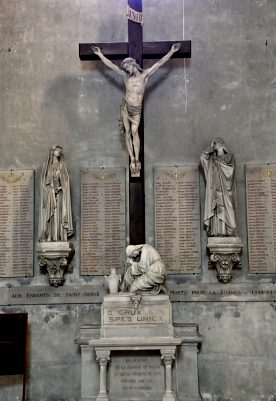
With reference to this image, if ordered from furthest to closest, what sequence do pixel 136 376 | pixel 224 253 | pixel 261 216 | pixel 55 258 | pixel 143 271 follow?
pixel 261 216
pixel 55 258
pixel 224 253
pixel 143 271
pixel 136 376

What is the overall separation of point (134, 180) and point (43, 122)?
2.03 metres

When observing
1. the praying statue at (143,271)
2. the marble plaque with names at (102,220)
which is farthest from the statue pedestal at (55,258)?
the praying statue at (143,271)

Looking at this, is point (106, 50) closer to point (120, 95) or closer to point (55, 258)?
point (120, 95)

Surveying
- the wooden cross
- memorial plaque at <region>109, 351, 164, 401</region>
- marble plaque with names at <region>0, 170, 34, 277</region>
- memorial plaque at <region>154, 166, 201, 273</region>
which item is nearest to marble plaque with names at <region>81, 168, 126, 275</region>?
memorial plaque at <region>154, 166, 201, 273</region>

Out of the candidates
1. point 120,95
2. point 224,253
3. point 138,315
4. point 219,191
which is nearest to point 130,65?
point 120,95

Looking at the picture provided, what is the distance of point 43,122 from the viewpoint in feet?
35.6

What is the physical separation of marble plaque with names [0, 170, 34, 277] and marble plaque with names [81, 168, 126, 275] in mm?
854

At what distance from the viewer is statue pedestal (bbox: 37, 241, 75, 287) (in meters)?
9.97

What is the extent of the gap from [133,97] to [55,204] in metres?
2.04

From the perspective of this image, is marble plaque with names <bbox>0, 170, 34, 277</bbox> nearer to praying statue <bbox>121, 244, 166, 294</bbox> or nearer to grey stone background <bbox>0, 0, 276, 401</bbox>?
grey stone background <bbox>0, 0, 276, 401</bbox>

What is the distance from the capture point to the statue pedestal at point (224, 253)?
32.4 ft

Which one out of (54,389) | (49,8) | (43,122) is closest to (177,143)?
(43,122)

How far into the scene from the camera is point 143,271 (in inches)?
360

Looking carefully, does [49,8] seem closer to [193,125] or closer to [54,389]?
[193,125]
